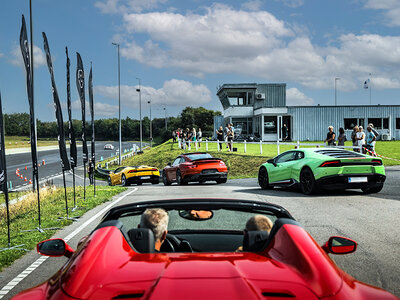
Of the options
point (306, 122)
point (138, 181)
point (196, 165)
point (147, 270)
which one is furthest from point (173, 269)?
point (306, 122)

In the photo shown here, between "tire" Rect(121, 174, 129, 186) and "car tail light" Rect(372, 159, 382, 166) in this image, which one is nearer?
"car tail light" Rect(372, 159, 382, 166)

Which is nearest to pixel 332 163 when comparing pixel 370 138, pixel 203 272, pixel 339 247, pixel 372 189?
pixel 372 189

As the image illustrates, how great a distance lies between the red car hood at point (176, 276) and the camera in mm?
2053

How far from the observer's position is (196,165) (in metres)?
21.1

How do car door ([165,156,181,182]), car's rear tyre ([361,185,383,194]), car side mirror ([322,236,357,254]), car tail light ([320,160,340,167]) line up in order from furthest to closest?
car door ([165,156,181,182])
car's rear tyre ([361,185,383,194])
car tail light ([320,160,340,167])
car side mirror ([322,236,357,254])

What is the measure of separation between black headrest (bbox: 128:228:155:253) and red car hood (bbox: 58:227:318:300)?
0.59 feet

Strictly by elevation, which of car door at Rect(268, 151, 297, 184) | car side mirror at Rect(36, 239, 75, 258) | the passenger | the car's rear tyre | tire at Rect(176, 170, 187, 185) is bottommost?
tire at Rect(176, 170, 187, 185)

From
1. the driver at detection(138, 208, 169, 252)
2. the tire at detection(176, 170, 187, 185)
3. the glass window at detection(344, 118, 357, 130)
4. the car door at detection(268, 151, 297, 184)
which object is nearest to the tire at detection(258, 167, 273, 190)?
the car door at detection(268, 151, 297, 184)

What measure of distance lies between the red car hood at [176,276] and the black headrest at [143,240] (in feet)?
0.59

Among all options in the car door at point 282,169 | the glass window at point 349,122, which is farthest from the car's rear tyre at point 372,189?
the glass window at point 349,122

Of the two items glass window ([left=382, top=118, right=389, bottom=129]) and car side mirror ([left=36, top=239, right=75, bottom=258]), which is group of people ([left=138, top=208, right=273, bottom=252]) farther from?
glass window ([left=382, top=118, right=389, bottom=129])

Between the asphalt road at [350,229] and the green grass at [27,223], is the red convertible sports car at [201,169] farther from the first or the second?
the asphalt road at [350,229]

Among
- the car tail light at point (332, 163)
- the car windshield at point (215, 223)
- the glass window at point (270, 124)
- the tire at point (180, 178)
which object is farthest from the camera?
the glass window at point (270, 124)

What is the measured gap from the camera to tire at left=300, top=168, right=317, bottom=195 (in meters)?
14.4
